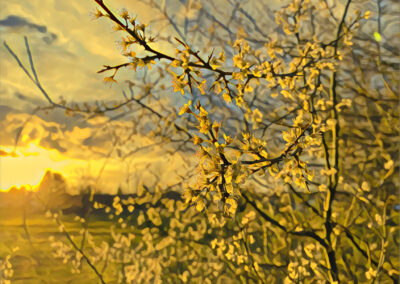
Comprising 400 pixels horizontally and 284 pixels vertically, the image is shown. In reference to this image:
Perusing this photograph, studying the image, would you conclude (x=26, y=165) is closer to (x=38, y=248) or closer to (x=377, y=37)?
(x=38, y=248)

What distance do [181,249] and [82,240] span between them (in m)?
0.41

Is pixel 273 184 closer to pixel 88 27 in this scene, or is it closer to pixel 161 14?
pixel 161 14

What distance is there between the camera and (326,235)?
1.40 meters

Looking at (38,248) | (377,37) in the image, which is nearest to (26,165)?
(38,248)

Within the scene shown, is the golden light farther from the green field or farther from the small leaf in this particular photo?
the small leaf

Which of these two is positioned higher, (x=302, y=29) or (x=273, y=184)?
(x=302, y=29)

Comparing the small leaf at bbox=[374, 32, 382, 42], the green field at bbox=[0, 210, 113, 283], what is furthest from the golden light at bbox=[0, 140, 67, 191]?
the small leaf at bbox=[374, 32, 382, 42]

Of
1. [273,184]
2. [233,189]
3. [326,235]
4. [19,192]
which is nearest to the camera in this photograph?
[233,189]

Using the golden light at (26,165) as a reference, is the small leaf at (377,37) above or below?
above

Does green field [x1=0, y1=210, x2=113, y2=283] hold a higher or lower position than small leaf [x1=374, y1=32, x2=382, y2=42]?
lower

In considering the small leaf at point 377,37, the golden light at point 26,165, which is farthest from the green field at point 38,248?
the small leaf at point 377,37

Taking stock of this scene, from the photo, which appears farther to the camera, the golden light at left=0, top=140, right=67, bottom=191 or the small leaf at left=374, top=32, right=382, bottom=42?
the golden light at left=0, top=140, right=67, bottom=191

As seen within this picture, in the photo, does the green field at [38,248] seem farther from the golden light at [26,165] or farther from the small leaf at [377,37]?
the small leaf at [377,37]

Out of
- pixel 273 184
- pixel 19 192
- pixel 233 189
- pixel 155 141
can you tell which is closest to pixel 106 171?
pixel 155 141
